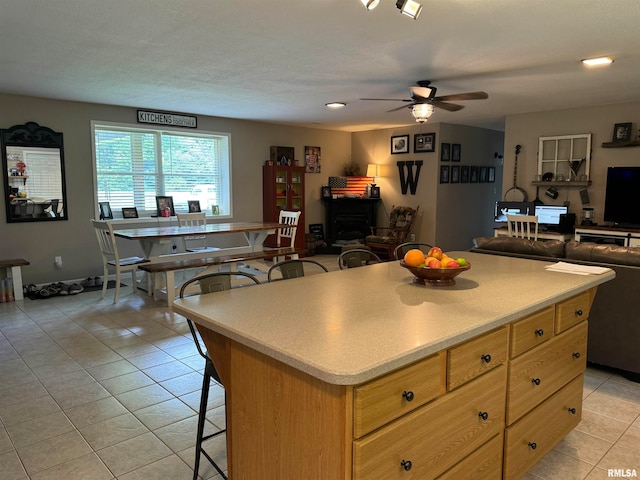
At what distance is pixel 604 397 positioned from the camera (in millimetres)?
2904

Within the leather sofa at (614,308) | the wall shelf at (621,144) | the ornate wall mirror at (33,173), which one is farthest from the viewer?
the wall shelf at (621,144)

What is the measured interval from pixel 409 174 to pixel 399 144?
0.61 meters

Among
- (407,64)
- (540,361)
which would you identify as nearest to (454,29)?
(407,64)

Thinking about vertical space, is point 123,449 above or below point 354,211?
below

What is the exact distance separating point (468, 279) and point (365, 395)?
1.27 m

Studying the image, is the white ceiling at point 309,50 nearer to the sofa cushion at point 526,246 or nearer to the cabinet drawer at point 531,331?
the sofa cushion at point 526,246

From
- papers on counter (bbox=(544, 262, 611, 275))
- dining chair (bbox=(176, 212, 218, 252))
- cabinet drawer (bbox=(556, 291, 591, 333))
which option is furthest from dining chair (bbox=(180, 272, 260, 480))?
dining chair (bbox=(176, 212, 218, 252))

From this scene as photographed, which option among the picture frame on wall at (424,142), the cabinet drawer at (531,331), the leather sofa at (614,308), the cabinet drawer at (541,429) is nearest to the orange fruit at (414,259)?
the cabinet drawer at (531,331)

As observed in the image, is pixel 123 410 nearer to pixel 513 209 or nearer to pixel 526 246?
pixel 526 246

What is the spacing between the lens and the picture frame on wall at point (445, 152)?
310 inches

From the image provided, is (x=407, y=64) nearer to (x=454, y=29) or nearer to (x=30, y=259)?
(x=454, y=29)

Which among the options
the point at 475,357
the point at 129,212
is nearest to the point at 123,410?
the point at 475,357

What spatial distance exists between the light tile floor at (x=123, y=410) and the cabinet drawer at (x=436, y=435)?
71 cm

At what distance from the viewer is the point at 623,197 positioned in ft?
19.4
